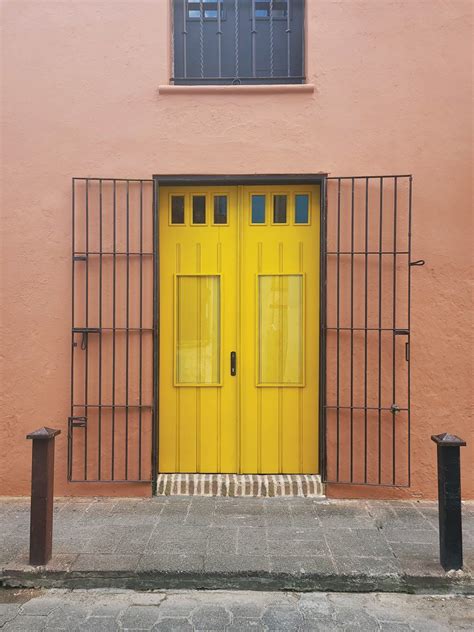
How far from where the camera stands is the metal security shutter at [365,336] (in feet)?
16.3

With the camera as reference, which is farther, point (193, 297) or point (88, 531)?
point (193, 297)

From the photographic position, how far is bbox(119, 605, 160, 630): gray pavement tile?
314cm

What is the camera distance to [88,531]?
4.29 m

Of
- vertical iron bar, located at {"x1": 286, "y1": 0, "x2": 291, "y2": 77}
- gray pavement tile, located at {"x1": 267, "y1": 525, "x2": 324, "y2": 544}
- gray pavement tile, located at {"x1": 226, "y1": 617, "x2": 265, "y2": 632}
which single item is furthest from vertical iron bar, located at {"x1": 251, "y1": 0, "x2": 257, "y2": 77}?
gray pavement tile, located at {"x1": 226, "y1": 617, "x2": 265, "y2": 632}

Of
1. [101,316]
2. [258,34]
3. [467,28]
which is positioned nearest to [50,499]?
[101,316]

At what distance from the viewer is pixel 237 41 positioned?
5.34 meters

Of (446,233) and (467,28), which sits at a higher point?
(467,28)

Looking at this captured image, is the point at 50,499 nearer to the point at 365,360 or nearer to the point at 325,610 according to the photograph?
the point at 325,610

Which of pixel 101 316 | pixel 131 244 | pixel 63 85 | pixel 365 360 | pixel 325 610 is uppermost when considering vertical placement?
pixel 63 85

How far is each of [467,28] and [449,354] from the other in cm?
324

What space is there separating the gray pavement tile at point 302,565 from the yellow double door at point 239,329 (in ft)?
4.53

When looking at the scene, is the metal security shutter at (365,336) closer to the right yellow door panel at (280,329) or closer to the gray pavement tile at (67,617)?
the right yellow door panel at (280,329)

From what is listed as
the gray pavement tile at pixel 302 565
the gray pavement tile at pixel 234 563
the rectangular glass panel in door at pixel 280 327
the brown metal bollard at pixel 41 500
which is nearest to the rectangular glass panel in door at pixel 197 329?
the rectangular glass panel in door at pixel 280 327

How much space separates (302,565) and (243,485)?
55.6 inches
